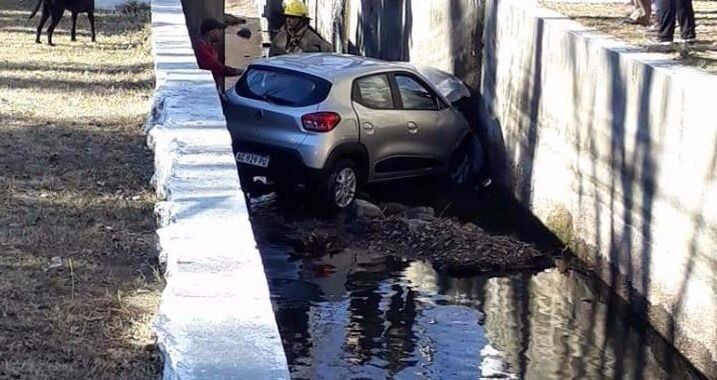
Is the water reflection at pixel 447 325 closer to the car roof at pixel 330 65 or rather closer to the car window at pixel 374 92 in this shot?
the car roof at pixel 330 65

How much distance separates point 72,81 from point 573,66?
6.30 m

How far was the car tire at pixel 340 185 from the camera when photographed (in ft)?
43.0

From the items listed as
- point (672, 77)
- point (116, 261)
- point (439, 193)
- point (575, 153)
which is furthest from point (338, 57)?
point (116, 261)

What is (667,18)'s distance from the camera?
13789 millimetres

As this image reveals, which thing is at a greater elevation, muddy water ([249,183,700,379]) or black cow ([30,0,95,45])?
black cow ([30,0,95,45])

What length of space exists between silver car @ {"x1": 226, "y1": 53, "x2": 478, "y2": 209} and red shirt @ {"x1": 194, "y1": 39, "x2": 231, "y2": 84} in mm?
634

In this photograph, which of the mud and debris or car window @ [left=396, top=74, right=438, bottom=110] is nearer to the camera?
the mud and debris

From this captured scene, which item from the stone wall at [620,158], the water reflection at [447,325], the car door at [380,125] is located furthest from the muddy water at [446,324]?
the car door at [380,125]

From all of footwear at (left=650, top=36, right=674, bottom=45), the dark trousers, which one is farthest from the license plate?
the dark trousers

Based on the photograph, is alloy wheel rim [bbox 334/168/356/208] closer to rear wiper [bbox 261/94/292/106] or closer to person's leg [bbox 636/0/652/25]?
rear wiper [bbox 261/94/292/106]

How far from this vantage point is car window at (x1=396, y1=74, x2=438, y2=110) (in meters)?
Result: 14.4

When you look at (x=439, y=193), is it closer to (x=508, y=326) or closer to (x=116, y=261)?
(x=508, y=326)

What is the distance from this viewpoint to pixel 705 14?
1756 centimetres

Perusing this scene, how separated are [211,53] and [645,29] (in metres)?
4.82
